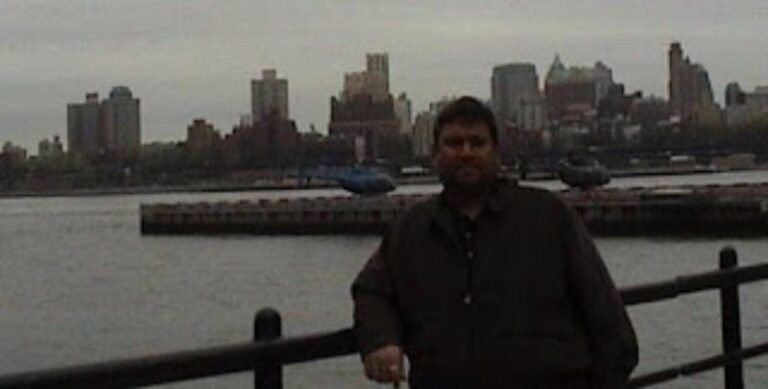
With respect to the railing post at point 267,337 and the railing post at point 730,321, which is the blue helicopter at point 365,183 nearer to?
the railing post at point 730,321

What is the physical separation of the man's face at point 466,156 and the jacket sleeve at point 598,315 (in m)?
0.29

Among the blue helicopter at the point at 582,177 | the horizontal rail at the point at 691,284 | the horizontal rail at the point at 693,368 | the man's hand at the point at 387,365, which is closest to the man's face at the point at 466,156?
the man's hand at the point at 387,365

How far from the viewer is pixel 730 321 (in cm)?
655

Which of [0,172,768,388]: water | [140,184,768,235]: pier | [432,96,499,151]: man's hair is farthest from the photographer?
[140,184,768,235]: pier

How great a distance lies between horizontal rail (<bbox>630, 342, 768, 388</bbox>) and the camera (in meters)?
5.77

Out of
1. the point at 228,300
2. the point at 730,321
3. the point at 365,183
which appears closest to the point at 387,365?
the point at 730,321

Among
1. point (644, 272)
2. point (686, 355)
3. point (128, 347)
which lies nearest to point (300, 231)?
point (644, 272)

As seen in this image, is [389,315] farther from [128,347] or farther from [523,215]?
[128,347]

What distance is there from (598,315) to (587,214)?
258 feet

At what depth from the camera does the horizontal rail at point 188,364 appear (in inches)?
140

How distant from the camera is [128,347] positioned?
106 ft

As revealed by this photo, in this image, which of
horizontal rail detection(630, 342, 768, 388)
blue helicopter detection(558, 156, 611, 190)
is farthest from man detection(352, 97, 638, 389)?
blue helicopter detection(558, 156, 611, 190)

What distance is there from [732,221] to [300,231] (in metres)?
33.6

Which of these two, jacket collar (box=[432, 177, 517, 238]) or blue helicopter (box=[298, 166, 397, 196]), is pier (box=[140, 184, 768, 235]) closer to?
blue helicopter (box=[298, 166, 397, 196])
